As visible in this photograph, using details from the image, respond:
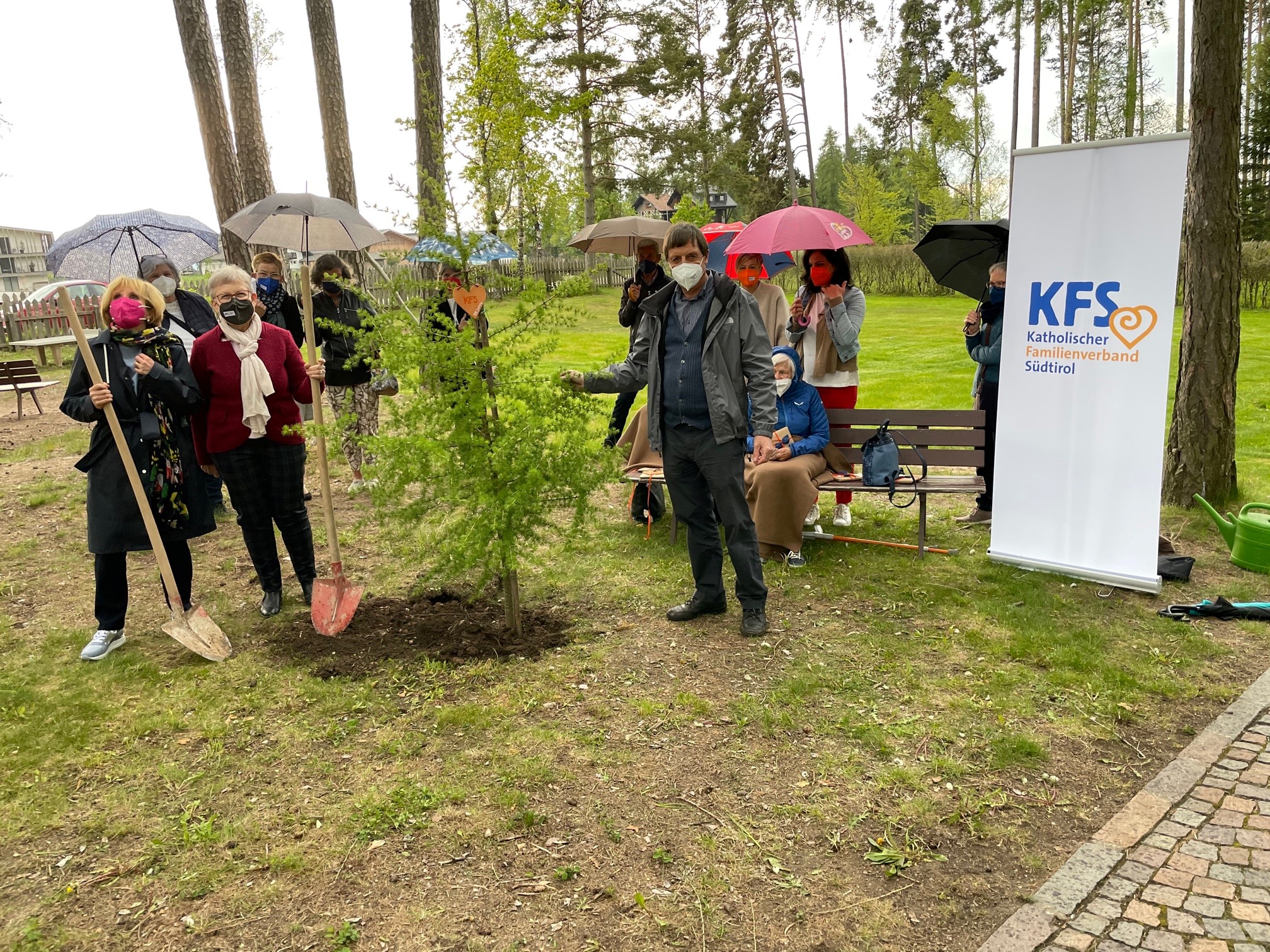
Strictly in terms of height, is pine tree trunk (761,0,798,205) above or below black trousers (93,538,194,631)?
above

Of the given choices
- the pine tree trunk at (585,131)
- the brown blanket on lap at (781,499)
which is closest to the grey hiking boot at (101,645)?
the brown blanket on lap at (781,499)

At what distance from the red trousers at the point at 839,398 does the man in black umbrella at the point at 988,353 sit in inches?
35.8

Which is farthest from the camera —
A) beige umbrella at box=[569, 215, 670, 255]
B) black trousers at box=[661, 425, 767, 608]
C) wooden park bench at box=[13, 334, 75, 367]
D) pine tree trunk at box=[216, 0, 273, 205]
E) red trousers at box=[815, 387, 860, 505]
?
wooden park bench at box=[13, 334, 75, 367]

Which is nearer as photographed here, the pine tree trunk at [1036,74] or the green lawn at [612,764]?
the green lawn at [612,764]

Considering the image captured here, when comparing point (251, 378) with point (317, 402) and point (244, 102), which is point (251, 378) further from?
point (244, 102)

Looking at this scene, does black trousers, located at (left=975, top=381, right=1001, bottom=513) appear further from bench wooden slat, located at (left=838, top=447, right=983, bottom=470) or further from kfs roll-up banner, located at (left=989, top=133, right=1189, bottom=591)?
kfs roll-up banner, located at (left=989, top=133, right=1189, bottom=591)

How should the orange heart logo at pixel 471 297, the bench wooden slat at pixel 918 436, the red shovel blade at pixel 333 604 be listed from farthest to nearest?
the bench wooden slat at pixel 918 436 → the red shovel blade at pixel 333 604 → the orange heart logo at pixel 471 297

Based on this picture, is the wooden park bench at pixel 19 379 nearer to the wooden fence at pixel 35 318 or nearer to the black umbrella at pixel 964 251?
the wooden fence at pixel 35 318

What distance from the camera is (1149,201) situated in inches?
182

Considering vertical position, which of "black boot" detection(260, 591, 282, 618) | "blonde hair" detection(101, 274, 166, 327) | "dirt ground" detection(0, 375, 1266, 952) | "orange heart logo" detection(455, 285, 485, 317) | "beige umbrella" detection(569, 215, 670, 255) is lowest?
"dirt ground" detection(0, 375, 1266, 952)

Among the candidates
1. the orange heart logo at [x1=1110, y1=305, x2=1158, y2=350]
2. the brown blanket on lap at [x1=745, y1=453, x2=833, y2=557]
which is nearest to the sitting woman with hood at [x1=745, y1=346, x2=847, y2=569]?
the brown blanket on lap at [x1=745, y1=453, x2=833, y2=557]

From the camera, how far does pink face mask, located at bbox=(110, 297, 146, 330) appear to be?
4.37 m

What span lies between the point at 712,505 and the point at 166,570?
9.58ft

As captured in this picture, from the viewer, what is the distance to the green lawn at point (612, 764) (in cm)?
273
